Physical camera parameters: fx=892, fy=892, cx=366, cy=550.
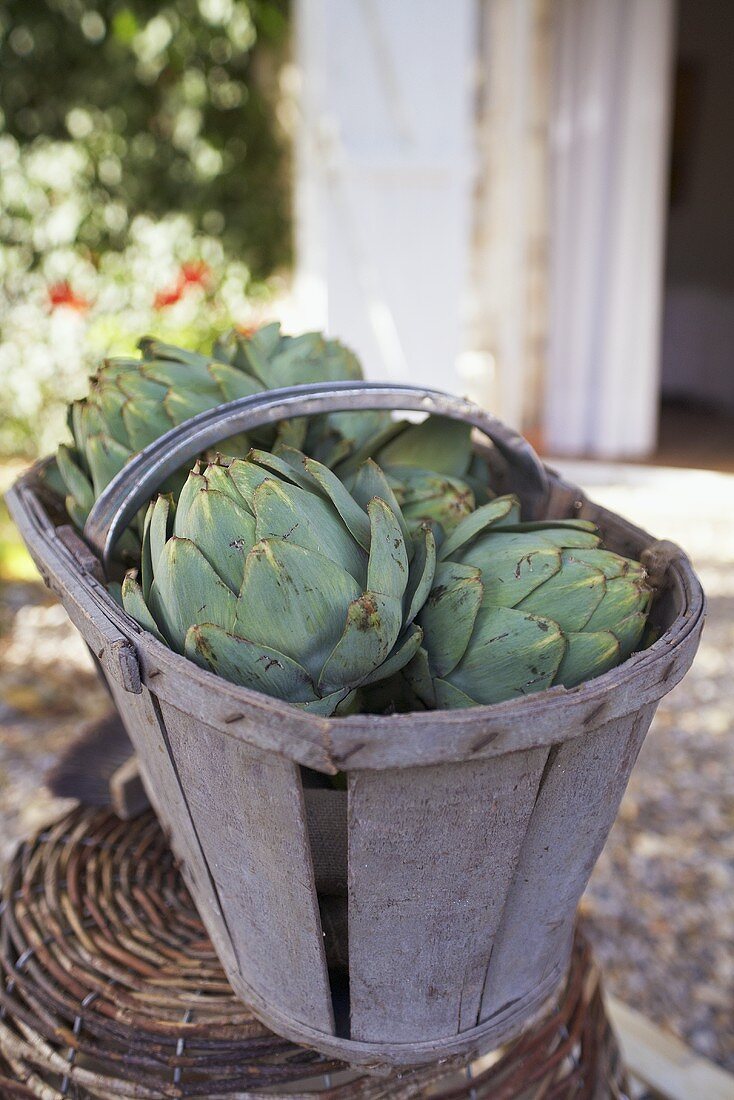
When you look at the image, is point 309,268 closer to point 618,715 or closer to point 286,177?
point 286,177

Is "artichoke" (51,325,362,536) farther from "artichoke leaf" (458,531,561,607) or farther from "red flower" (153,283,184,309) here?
"red flower" (153,283,184,309)

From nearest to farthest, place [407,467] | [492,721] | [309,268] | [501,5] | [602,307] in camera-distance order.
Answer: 1. [492,721]
2. [407,467]
3. [309,268]
4. [501,5]
5. [602,307]

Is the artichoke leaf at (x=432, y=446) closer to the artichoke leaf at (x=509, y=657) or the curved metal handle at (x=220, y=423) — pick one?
the curved metal handle at (x=220, y=423)

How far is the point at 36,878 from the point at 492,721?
626 mm

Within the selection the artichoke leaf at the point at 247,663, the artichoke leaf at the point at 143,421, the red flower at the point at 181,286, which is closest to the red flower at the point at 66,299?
the red flower at the point at 181,286

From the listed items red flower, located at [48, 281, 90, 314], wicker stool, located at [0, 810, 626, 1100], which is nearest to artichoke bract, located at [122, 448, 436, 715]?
wicker stool, located at [0, 810, 626, 1100]

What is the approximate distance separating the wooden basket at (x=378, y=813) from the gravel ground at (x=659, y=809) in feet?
1.65

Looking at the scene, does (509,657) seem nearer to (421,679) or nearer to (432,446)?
(421,679)

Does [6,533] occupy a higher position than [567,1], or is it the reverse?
[567,1]

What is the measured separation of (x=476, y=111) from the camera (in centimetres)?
370

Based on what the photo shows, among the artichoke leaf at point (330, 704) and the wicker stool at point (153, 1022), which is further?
the wicker stool at point (153, 1022)

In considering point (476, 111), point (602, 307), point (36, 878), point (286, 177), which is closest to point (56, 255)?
point (286, 177)

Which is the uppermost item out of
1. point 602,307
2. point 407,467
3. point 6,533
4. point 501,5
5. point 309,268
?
point 501,5

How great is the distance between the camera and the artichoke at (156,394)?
683 mm
